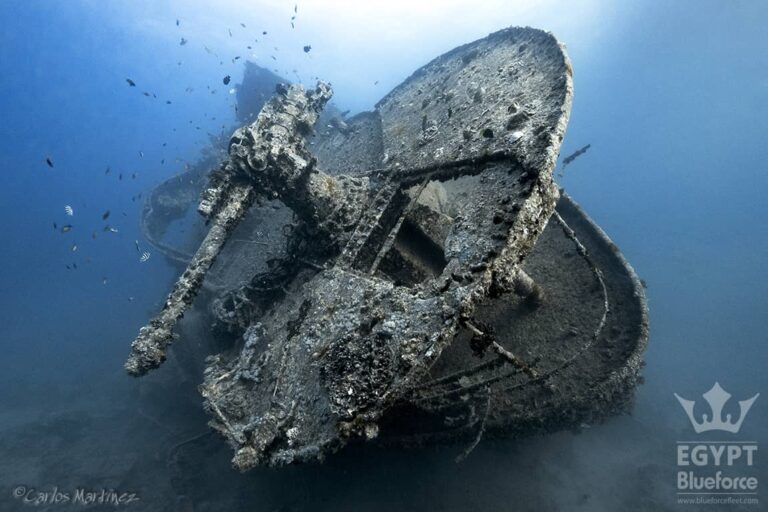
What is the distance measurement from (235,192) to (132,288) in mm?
34556

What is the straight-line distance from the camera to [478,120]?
5.01 meters

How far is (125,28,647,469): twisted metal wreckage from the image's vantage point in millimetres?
3059

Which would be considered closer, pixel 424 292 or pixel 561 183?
pixel 424 292

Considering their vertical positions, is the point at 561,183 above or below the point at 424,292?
above

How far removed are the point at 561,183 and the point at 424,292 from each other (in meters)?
60.2

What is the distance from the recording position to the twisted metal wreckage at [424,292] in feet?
10.0

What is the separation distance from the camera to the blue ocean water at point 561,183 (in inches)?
333

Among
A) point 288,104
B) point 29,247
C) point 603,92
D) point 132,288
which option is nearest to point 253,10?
point 29,247

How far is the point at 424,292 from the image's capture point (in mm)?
3309

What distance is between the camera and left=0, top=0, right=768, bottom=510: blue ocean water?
8.47 m

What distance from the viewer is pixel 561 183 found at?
56000mm

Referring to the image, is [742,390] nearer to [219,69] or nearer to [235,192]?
[235,192]

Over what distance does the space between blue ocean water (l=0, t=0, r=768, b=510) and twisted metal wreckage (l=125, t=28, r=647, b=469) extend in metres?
3.27

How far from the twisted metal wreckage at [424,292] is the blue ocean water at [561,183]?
129 inches
